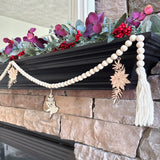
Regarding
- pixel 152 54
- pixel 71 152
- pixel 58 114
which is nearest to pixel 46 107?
pixel 58 114

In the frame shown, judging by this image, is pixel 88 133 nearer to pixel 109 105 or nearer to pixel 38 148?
pixel 109 105

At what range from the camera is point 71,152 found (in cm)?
84

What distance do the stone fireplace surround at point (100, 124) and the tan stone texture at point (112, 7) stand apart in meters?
0.33

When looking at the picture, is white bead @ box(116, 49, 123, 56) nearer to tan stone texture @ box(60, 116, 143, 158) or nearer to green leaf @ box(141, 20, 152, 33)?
green leaf @ box(141, 20, 152, 33)

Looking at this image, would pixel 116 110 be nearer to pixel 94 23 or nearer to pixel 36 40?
pixel 94 23

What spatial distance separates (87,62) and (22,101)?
72 cm

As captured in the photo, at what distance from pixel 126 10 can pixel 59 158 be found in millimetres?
875

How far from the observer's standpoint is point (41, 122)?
957 millimetres

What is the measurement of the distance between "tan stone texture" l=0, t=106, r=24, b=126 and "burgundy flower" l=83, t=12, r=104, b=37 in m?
0.81

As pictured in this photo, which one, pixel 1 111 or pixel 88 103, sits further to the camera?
pixel 1 111

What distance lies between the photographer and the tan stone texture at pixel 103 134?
591 millimetres

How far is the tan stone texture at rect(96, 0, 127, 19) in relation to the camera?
717 millimetres

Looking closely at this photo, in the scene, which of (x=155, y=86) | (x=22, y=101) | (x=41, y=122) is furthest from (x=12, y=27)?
(x=155, y=86)

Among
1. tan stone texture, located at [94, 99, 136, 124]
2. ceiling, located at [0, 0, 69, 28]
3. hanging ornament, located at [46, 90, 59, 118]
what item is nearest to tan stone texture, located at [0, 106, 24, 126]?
hanging ornament, located at [46, 90, 59, 118]
